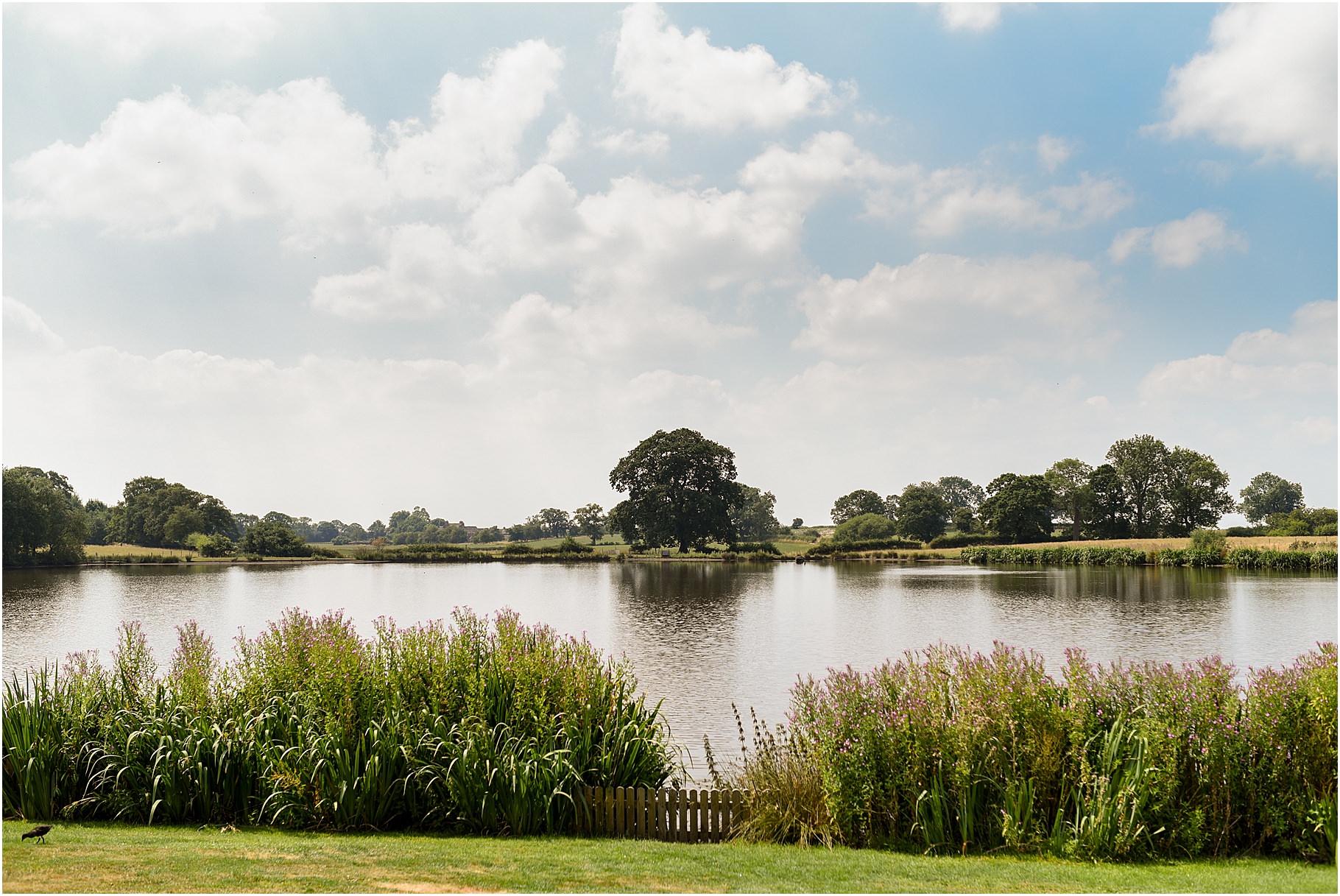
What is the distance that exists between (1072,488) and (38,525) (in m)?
123

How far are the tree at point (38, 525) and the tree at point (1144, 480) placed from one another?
12736 centimetres

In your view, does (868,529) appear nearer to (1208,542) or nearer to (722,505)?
(722,505)

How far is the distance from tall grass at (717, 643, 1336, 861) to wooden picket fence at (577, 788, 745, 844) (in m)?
0.36

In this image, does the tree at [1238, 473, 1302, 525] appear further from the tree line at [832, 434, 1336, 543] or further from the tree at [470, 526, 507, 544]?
the tree at [470, 526, 507, 544]

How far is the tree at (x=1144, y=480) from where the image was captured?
11331cm

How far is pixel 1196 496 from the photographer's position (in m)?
110

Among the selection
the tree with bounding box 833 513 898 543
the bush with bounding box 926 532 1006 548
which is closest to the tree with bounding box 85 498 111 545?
the tree with bounding box 833 513 898 543

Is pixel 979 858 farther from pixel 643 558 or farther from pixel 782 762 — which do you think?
pixel 643 558

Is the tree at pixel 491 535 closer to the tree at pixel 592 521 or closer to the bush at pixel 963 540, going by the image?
the tree at pixel 592 521

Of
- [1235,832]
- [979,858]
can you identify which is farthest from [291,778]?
[1235,832]

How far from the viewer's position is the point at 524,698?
10156 millimetres

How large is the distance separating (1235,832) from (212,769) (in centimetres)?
1155

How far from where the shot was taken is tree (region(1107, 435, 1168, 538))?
372 ft

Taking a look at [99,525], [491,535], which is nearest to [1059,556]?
[491,535]
